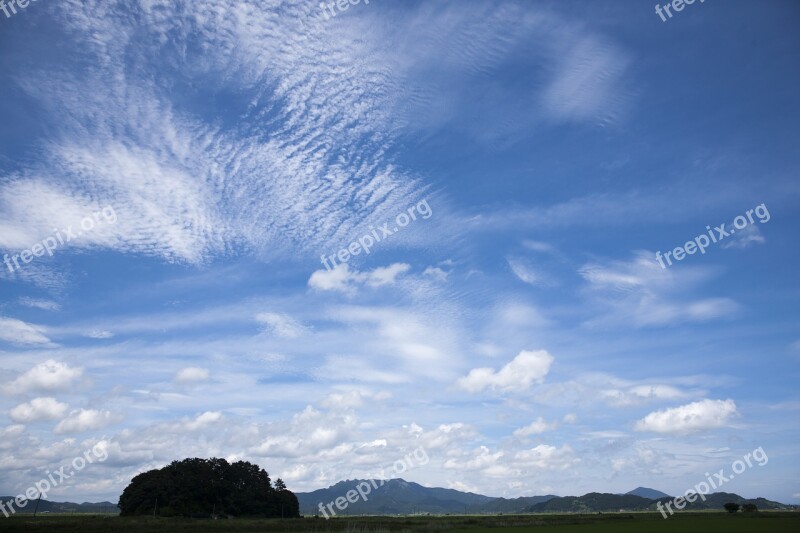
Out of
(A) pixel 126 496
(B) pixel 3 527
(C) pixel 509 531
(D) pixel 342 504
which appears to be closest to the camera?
(B) pixel 3 527

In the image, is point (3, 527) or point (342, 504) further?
point (342, 504)

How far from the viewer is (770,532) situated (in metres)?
52.6

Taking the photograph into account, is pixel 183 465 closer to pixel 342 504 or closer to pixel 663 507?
pixel 342 504

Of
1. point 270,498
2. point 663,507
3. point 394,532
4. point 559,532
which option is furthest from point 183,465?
point 663,507

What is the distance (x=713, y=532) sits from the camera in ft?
183

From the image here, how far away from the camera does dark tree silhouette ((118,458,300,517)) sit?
95.2 meters

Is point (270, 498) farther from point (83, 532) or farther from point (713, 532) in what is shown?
point (713, 532)

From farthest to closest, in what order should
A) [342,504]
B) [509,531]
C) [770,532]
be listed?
[342,504], [509,531], [770,532]

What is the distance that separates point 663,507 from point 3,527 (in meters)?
205

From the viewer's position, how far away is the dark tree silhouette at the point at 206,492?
95.2m

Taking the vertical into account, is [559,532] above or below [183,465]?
below

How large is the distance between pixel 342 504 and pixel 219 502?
4011cm

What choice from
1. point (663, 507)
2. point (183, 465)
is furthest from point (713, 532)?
point (663, 507)

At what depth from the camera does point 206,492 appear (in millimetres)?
102688
